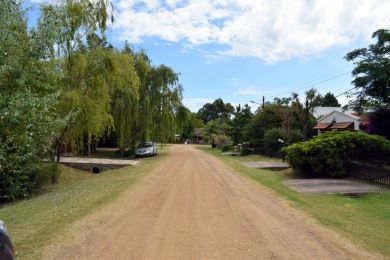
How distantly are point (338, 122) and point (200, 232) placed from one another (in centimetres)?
3676

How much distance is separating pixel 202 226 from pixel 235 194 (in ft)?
15.5

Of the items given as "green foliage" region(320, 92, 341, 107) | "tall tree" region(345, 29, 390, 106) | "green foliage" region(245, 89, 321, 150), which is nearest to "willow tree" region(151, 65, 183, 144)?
"green foliage" region(245, 89, 321, 150)

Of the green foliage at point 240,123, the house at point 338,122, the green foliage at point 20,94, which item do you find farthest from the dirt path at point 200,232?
the green foliage at point 240,123

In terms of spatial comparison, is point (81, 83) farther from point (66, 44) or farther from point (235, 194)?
point (235, 194)

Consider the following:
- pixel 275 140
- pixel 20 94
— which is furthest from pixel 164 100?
pixel 20 94

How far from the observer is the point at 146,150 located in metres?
35.1

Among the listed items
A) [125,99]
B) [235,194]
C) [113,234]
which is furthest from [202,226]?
[125,99]

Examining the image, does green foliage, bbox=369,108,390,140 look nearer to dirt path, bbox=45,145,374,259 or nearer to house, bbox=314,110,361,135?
dirt path, bbox=45,145,374,259

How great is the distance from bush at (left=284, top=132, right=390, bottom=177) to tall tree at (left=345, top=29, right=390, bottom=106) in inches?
128

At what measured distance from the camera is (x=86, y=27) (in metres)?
18.1

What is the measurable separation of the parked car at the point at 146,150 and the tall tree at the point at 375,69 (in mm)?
19424

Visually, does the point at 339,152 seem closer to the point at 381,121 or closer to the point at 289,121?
the point at 381,121

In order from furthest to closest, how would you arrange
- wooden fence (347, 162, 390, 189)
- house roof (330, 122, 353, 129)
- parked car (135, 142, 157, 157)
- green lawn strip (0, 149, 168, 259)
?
house roof (330, 122, 353, 129) < parked car (135, 142, 157, 157) < wooden fence (347, 162, 390, 189) < green lawn strip (0, 149, 168, 259)

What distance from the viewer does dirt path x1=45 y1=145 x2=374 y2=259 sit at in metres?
6.01
